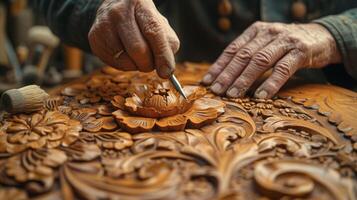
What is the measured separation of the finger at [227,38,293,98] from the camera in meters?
1.04

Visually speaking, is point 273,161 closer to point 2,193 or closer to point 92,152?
point 92,152

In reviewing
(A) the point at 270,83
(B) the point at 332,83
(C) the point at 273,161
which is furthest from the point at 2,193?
(B) the point at 332,83

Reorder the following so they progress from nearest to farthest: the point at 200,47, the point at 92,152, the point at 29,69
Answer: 1. the point at 92,152
2. the point at 200,47
3. the point at 29,69

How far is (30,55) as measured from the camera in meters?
Answer: 2.40

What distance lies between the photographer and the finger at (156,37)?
3.03 feet

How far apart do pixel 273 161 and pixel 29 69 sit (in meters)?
2.00

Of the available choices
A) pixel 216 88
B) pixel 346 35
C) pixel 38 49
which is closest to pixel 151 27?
pixel 216 88

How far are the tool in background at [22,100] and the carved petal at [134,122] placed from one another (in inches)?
7.0

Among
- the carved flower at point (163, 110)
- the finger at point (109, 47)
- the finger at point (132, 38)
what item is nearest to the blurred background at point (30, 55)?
the finger at point (109, 47)

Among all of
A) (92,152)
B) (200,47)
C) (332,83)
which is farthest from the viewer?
(200,47)

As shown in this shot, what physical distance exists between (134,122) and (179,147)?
0.13m

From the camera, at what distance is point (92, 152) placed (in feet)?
2.36

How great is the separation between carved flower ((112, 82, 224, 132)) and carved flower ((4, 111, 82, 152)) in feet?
0.35

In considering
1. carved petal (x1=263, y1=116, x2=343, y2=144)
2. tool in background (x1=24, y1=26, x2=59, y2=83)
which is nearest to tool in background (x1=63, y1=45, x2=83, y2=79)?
tool in background (x1=24, y1=26, x2=59, y2=83)
